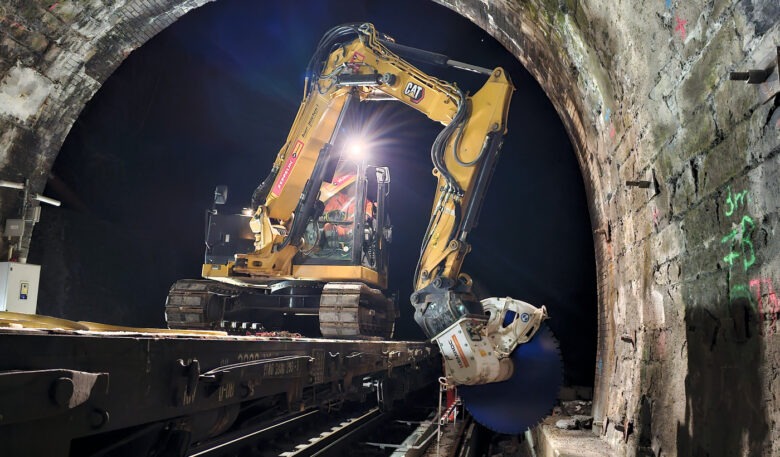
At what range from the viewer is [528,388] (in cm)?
650

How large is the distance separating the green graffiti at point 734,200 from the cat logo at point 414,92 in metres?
5.50

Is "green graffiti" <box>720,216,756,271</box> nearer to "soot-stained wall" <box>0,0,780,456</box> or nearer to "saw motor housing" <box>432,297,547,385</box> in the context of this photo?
"soot-stained wall" <box>0,0,780,456</box>

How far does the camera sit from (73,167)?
994 cm

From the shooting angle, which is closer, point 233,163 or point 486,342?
point 486,342

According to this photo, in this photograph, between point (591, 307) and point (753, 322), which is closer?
point (753, 322)

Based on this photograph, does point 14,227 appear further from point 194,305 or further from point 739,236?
point 739,236

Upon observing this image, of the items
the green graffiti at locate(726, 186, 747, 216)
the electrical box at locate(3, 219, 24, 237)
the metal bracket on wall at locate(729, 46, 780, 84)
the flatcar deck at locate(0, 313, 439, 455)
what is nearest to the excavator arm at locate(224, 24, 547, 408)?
the electrical box at locate(3, 219, 24, 237)

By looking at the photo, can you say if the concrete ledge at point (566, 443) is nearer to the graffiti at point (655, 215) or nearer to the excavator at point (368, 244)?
the excavator at point (368, 244)

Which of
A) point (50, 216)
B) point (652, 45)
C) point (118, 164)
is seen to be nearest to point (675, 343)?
point (652, 45)

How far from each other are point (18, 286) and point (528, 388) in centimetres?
622

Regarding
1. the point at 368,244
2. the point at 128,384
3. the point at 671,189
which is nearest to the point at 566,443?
the point at 671,189

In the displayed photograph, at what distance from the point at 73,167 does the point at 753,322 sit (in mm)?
10239

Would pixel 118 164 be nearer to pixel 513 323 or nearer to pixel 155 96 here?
pixel 155 96

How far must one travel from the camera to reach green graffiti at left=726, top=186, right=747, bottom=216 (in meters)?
2.66
